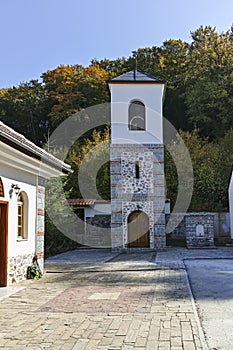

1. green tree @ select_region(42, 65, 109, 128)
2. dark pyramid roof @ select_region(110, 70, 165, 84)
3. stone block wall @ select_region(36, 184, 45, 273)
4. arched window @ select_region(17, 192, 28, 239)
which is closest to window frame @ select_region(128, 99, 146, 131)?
dark pyramid roof @ select_region(110, 70, 165, 84)

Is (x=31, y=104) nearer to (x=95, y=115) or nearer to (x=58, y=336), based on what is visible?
(x=95, y=115)

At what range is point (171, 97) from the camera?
1177 inches

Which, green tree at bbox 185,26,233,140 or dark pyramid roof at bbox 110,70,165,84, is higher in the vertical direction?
green tree at bbox 185,26,233,140

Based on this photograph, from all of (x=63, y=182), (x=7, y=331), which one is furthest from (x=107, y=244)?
(x=7, y=331)

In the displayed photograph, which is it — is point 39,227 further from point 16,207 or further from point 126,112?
point 126,112

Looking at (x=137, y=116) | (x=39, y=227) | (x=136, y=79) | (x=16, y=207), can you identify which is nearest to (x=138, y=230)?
(x=137, y=116)

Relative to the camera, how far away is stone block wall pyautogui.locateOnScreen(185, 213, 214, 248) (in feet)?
63.2

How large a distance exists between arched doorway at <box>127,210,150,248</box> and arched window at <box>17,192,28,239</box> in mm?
9919

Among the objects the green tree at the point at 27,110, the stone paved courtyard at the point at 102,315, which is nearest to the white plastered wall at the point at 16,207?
the stone paved courtyard at the point at 102,315

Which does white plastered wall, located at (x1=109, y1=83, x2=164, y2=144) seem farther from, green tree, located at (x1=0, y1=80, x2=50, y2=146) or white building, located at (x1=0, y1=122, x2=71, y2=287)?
green tree, located at (x1=0, y1=80, x2=50, y2=146)

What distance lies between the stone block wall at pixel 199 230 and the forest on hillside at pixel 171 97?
524 cm

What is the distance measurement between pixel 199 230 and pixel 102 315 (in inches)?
570

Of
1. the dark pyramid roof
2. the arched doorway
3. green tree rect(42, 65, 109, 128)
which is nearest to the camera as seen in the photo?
the arched doorway

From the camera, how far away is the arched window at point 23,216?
9094 millimetres
